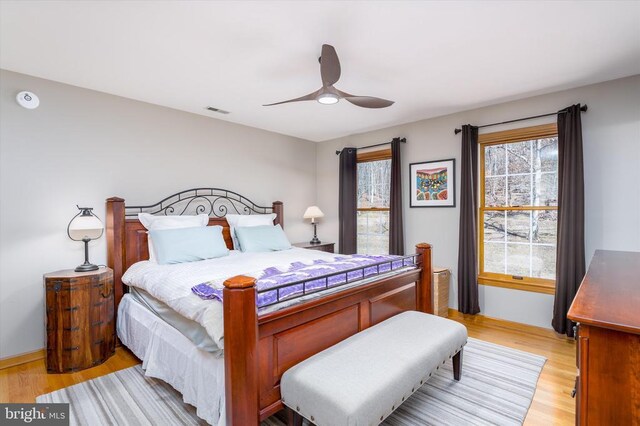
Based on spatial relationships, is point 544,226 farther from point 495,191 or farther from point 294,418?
point 294,418

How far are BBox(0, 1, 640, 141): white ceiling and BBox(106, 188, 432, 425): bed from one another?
1377 mm

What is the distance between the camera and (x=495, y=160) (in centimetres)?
382

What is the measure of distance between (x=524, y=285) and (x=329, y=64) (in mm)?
3235

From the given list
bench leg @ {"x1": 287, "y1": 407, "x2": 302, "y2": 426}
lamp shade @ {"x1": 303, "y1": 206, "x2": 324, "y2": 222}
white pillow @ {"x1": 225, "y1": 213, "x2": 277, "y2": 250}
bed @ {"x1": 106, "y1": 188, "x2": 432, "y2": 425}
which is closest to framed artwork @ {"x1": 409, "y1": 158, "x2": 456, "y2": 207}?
bed @ {"x1": 106, "y1": 188, "x2": 432, "y2": 425}

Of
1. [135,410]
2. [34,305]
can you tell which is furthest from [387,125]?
[34,305]

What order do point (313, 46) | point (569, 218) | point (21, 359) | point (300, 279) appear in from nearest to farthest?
point (300, 279)
point (313, 46)
point (21, 359)
point (569, 218)

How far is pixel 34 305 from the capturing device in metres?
2.88

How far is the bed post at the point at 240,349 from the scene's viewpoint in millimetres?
1515

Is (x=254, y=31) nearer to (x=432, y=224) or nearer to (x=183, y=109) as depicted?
(x=183, y=109)

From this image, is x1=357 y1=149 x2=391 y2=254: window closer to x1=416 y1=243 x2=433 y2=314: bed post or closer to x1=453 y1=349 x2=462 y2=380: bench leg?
x1=416 y1=243 x2=433 y2=314: bed post

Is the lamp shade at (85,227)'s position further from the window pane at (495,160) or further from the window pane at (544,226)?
the window pane at (544,226)

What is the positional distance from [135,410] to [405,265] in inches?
93.1

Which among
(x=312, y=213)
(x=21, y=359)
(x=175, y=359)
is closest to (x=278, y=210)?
(x=312, y=213)

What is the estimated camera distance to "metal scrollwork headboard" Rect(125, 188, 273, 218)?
3.68 metres
